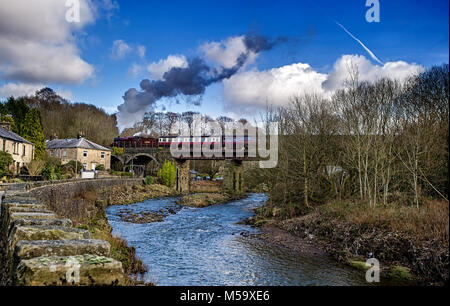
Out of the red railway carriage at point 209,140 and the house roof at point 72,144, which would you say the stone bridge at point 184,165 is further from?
the house roof at point 72,144

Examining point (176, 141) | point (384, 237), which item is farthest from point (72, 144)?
point (384, 237)

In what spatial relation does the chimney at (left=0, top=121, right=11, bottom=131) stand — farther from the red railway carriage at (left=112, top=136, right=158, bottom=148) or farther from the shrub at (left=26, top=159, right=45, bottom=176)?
the red railway carriage at (left=112, top=136, right=158, bottom=148)

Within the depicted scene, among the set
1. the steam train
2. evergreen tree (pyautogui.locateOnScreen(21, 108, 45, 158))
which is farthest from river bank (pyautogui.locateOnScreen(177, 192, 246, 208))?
evergreen tree (pyautogui.locateOnScreen(21, 108, 45, 158))

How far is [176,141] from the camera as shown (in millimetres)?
52469

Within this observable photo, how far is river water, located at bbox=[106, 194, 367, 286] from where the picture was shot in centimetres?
958

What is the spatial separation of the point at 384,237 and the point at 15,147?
3352 cm

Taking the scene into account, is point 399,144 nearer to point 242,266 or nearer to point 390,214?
point 390,214

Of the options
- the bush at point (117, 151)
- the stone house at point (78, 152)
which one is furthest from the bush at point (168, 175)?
the bush at point (117, 151)

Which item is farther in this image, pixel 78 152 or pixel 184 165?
pixel 184 165

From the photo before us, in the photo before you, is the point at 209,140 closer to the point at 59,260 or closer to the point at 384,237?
the point at 384,237

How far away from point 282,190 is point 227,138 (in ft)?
69.0

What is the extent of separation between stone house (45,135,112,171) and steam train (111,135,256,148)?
809 cm

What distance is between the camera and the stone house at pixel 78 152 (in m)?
46.2

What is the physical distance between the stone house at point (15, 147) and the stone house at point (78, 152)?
1064cm
